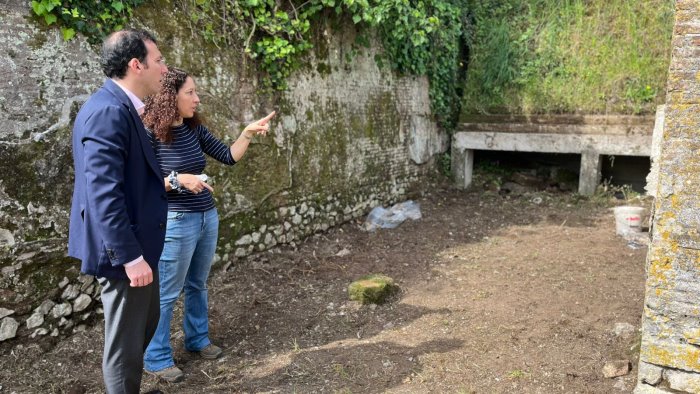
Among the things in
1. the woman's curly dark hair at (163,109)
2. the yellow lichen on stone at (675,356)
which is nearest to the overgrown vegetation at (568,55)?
the yellow lichen on stone at (675,356)

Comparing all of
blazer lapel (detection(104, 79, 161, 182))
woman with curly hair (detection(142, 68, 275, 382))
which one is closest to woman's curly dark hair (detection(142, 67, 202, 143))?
woman with curly hair (detection(142, 68, 275, 382))

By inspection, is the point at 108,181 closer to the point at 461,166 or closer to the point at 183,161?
the point at 183,161

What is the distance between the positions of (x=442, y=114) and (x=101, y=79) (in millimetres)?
5958

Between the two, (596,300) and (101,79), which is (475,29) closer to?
(596,300)

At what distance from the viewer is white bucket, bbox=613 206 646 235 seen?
6152 mm

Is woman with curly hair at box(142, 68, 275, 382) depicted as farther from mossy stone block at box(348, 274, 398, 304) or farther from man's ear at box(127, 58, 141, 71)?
mossy stone block at box(348, 274, 398, 304)

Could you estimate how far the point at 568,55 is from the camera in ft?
27.1

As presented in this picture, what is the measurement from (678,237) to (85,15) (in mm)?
3967

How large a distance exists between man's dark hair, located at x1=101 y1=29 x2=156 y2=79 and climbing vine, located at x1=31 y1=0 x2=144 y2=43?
1335 millimetres

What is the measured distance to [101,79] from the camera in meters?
3.77

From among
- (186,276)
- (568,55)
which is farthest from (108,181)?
(568,55)

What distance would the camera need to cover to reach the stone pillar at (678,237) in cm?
238

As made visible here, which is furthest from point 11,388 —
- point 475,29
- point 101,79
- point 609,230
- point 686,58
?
point 475,29

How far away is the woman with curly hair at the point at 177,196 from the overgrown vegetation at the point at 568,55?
6.32 metres
